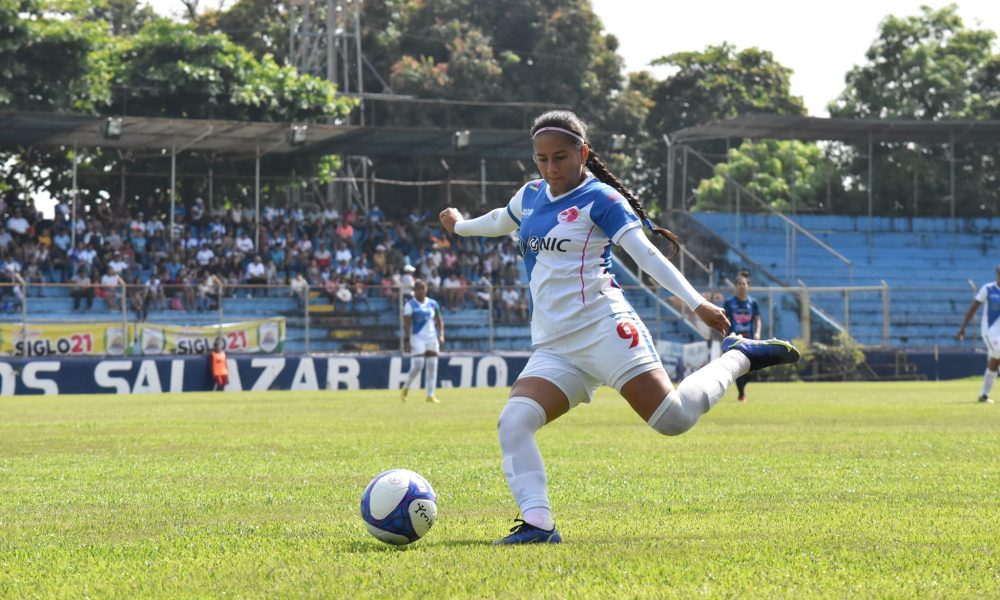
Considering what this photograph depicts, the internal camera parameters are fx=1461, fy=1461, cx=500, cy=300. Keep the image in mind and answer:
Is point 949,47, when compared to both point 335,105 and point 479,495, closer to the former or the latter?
point 335,105

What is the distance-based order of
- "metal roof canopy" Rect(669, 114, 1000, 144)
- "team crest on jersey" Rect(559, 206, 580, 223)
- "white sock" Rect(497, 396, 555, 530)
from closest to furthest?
"white sock" Rect(497, 396, 555, 530) < "team crest on jersey" Rect(559, 206, 580, 223) < "metal roof canopy" Rect(669, 114, 1000, 144)

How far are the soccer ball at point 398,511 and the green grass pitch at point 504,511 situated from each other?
146 mm

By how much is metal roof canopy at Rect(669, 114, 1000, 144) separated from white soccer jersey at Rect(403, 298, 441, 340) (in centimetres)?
1822

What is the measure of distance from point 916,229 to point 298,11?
24.9 meters

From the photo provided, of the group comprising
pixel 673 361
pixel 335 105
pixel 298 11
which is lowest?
pixel 673 361

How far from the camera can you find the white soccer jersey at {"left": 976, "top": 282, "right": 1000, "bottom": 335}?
79.2 feet

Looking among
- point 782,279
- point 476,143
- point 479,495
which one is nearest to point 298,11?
point 476,143

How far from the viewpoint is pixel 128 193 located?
4288 centimetres

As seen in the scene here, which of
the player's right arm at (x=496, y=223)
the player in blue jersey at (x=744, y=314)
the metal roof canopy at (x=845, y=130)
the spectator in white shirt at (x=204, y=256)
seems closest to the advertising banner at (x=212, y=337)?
the spectator in white shirt at (x=204, y=256)

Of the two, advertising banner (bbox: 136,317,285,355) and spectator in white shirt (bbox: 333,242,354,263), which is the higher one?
spectator in white shirt (bbox: 333,242,354,263)

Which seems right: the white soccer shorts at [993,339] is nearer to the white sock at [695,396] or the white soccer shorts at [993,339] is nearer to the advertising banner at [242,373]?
the advertising banner at [242,373]

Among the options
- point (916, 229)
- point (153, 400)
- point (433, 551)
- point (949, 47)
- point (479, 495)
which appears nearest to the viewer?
point (433, 551)

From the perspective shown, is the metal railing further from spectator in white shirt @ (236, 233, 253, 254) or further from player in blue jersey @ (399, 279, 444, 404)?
player in blue jersey @ (399, 279, 444, 404)

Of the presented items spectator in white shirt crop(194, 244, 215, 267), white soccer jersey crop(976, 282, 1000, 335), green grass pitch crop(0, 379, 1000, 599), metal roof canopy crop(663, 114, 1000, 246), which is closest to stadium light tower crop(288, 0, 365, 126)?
spectator in white shirt crop(194, 244, 215, 267)
